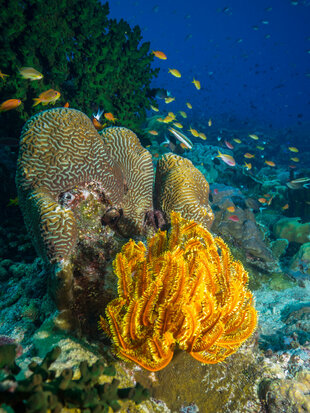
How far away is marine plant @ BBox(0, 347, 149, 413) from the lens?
1.40m

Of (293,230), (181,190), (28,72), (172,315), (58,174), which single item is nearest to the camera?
(172,315)

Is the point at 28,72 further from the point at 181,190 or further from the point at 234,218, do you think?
the point at 234,218

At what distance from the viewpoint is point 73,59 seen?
6.93 meters

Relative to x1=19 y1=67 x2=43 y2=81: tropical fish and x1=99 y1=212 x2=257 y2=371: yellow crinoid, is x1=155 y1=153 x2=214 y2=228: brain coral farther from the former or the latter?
x1=19 y1=67 x2=43 y2=81: tropical fish

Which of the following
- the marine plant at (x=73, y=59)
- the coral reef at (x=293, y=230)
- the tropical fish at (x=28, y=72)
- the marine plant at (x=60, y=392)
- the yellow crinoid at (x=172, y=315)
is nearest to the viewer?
the marine plant at (x=60, y=392)

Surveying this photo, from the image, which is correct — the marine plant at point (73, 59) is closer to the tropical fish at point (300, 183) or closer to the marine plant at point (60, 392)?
the marine plant at point (60, 392)

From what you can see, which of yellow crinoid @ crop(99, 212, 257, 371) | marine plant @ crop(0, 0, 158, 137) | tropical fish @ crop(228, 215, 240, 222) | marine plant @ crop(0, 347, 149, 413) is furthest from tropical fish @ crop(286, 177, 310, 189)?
marine plant @ crop(0, 347, 149, 413)

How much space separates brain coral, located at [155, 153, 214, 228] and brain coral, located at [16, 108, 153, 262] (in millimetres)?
822

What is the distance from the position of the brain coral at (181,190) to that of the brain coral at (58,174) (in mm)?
822

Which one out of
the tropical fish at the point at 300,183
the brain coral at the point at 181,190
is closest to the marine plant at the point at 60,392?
the brain coral at the point at 181,190

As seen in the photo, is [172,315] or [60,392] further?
[172,315]

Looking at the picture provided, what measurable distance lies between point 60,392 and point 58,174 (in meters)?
3.00

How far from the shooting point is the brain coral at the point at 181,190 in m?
4.80

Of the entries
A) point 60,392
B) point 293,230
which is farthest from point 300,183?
point 60,392
